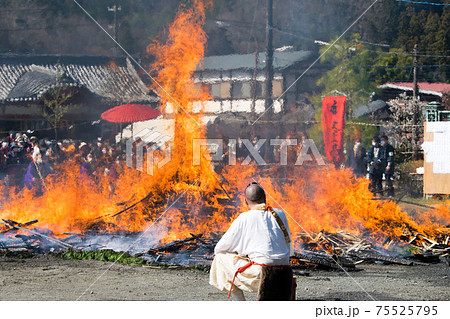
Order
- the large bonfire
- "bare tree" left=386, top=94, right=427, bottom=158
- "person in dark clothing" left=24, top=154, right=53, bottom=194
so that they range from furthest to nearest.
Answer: "bare tree" left=386, top=94, right=427, bottom=158 → "person in dark clothing" left=24, top=154, right=53, bottom=194 → the large bonfire

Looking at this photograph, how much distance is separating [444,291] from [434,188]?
7.19 meters

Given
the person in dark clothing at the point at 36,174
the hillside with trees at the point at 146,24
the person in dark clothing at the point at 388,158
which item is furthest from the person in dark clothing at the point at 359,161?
the person in dark clothing at the point at 36,174

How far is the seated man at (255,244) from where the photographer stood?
486cm

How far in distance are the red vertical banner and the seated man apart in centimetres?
1020

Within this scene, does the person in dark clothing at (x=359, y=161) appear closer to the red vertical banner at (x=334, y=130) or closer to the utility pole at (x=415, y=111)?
the red vertical banner at (x=334, y=130)

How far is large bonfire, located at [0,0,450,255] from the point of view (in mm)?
10258

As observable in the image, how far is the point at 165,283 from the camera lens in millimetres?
7500

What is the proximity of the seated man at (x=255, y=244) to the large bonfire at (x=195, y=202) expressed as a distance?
4.54 metres

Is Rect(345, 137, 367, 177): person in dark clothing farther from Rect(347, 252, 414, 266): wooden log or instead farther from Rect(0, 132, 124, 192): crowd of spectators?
Rect(0, 132, 124, 192): crowd of spectators

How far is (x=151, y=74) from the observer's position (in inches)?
575

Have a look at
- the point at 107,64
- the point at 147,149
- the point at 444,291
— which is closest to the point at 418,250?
the point at 444,291

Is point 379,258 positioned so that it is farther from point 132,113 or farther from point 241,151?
point 132,113

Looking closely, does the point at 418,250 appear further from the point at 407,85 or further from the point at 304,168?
the point at 407,85
